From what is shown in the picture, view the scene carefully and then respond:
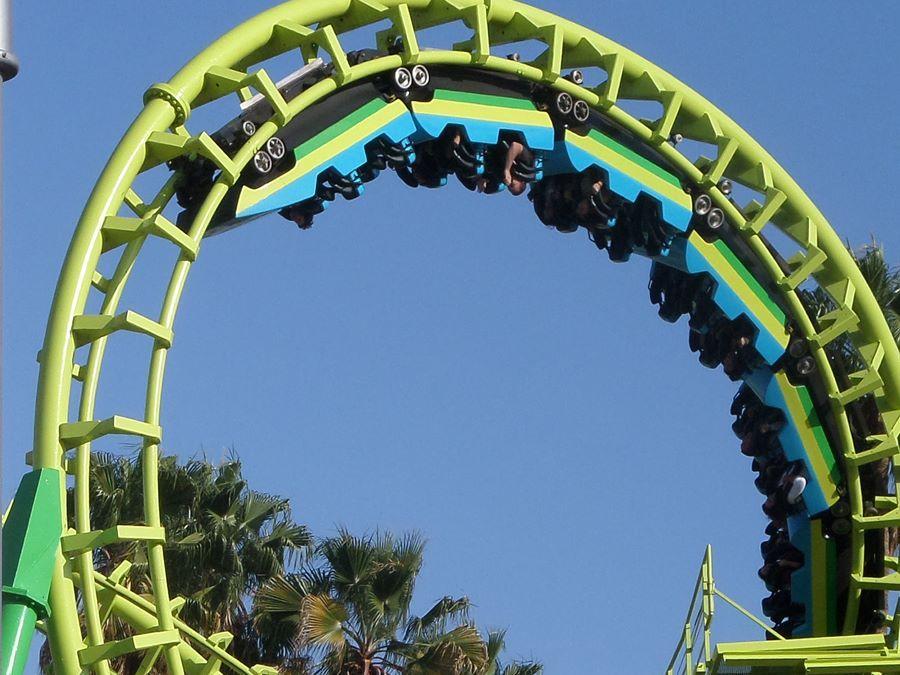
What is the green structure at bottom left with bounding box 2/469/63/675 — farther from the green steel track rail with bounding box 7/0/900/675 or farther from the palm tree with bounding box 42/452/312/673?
the palm tree with bounding box 42/452/312/673

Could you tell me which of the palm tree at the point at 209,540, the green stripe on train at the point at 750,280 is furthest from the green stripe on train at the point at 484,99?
the palm tree at the point at 209,540

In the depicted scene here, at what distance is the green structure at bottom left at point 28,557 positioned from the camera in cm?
822

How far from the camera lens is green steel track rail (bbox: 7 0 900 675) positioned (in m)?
8.75

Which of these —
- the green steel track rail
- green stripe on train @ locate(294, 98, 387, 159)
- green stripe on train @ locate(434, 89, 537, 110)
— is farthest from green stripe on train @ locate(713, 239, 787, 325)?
green stripe on train @ locate(294, 98, 387, 159)

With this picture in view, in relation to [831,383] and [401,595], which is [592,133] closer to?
[831,383]

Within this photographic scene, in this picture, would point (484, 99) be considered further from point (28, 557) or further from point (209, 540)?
point (209, 540)

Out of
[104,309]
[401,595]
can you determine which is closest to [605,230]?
[104,309]

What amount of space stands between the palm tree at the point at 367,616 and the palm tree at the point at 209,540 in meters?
0.29

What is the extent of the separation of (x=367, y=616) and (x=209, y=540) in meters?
1.78

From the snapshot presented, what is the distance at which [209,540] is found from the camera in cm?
1798

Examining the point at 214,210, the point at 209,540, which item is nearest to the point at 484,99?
the point at 214,210

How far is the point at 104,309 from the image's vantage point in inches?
364

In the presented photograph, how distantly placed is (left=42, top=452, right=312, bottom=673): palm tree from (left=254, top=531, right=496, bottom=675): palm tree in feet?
0.94

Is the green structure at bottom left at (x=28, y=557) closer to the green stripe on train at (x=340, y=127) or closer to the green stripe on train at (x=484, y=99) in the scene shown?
the green stripe on train at (x=340, y=127)
